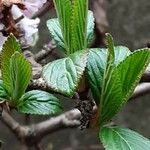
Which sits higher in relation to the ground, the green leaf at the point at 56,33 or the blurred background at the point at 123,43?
the green leaf at the point at 56,33

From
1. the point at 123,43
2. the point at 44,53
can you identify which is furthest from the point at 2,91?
the point at 123,43

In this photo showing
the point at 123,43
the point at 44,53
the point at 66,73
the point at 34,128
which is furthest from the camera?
the point at 123,43

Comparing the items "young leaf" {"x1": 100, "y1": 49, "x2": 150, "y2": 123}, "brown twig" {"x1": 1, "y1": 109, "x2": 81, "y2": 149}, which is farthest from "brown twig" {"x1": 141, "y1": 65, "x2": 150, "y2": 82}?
"brown twig" {"x1": 1, "y1": 109, "x2": 81, "y2": 149}

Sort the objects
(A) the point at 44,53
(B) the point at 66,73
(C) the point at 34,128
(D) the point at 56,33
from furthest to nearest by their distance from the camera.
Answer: (C) the point at 34,128 < (A) the point at 44,53 < (D) the point at 56,33 < (B) the point at 66,73

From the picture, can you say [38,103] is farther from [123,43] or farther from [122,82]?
[123,43]

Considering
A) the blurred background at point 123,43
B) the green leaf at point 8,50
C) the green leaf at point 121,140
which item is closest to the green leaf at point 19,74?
the green leaf at point 8,50

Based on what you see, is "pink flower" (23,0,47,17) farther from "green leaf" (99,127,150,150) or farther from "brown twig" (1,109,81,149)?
"brown twig" (1,109,81,149)

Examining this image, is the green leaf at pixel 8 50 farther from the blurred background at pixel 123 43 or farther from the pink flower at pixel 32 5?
the blurred background at pixel 123 43
